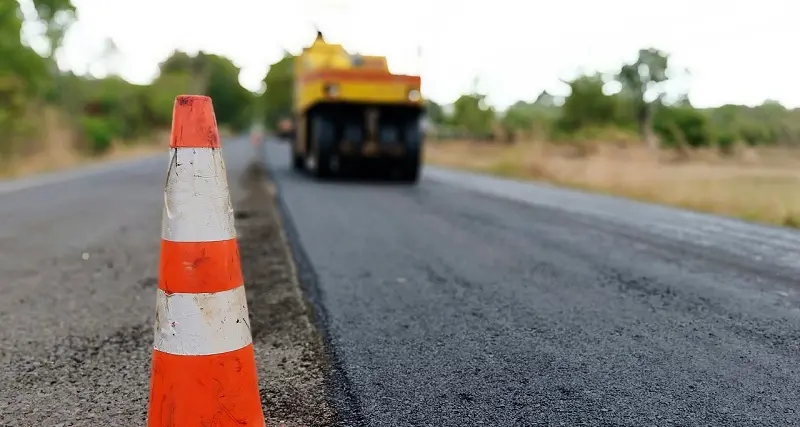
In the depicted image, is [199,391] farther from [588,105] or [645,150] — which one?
[588,105]

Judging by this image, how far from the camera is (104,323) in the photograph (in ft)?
12.1

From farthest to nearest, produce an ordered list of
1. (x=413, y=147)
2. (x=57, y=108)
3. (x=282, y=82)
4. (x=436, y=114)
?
1. (x=436, y=114)
2. (x=282, y=82)
3. (x=57, y=108)
4. (x=413, y=147)

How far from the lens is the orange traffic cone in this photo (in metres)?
2.05

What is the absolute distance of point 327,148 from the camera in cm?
1384

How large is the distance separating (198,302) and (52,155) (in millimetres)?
23614

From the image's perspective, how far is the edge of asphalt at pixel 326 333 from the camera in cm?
250

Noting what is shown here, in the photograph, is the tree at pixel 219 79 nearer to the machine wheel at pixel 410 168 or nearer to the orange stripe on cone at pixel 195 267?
the machine wheel at pixel 410 168

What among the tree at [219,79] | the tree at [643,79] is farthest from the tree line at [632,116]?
the tree at [219,79]

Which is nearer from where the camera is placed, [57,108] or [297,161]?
[297,161]

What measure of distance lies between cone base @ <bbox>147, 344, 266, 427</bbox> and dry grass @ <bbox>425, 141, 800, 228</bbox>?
29.4 feet

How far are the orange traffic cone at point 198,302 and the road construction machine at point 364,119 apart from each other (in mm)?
11278

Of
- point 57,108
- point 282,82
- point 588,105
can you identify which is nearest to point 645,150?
point 588,105

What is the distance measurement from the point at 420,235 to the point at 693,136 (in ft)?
130

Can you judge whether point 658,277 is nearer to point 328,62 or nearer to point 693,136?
point 328,62
